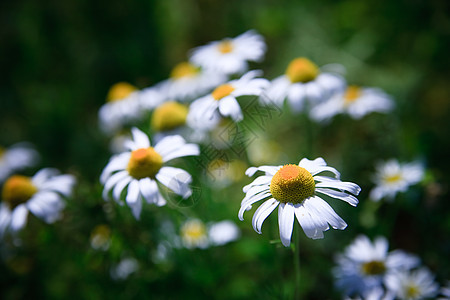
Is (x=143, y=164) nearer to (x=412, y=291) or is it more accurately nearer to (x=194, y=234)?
(x=194, y=234)

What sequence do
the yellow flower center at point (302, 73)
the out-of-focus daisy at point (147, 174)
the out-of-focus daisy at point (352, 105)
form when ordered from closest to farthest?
1. the out-of-focus daisy at point (147, 174)
2. the yellow flower center at point (302, 73)
3. the out-of-focus daisy at point (352, 105)

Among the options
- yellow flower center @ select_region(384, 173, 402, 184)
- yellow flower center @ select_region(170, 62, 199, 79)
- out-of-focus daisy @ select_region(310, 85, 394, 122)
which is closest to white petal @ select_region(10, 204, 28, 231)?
yellow flower center @ select_region(170, 62, 199, 79)

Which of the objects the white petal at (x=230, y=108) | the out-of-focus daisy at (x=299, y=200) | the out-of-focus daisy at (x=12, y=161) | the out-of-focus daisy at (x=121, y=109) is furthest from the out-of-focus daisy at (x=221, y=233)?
the out-of-focus daisy at (x=12, y=161)

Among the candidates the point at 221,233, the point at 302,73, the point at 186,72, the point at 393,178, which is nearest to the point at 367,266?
the point at 393,178

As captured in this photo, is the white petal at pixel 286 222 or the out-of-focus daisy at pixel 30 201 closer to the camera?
the white petal at pixel 286 222

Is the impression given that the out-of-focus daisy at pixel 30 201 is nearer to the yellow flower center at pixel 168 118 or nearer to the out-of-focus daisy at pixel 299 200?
the yellow flower center at pixel 168 118

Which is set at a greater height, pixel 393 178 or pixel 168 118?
pixel 168 118

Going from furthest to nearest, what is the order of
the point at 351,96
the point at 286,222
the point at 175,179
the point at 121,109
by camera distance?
1. the point at 121,109
2. the point at 351,96
3. the point at 175,179
4. the point at 286,222
